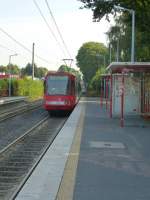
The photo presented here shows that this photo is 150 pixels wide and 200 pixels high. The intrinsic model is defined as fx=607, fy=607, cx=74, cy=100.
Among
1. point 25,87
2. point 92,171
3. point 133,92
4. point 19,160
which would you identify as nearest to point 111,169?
point 92,171

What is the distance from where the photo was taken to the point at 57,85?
36594mm

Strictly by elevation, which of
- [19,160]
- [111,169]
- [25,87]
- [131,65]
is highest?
[131,65]

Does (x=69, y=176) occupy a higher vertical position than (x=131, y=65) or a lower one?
lower

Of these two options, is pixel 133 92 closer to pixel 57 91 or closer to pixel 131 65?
pixel 131 65

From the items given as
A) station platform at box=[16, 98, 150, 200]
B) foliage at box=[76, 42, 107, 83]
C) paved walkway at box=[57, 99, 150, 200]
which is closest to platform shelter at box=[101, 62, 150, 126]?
paved walkway at box=[57, 99, 150, 200]

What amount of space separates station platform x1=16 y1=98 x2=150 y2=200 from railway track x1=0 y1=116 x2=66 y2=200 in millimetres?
335

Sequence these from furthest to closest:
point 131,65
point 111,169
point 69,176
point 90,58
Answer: point 90,58, point 131,65, point 111,169, point 69,176

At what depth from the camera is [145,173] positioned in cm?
1114

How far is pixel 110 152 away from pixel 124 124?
1027cm

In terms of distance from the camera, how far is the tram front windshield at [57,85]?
36.6 m

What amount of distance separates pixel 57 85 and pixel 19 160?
72.0ft

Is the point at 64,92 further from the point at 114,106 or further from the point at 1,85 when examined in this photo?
the point at 1,85

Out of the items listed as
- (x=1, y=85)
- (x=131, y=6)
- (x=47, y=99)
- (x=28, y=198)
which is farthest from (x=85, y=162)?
(x=1, y=85)

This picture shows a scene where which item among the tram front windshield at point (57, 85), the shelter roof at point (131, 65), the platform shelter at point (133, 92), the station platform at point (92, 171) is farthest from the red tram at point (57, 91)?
the station platform at point (92, 171)
